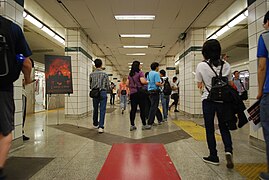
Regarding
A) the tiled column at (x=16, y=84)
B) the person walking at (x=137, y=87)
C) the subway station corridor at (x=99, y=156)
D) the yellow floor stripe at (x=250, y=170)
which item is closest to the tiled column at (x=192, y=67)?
the subway station corridor at (x=99, y=156)

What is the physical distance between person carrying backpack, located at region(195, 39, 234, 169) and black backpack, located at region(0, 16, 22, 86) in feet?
6.23

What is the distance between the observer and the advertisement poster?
4.71 m

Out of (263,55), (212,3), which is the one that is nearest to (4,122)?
(263,55)

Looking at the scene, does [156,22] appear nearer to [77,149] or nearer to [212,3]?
[212,3]

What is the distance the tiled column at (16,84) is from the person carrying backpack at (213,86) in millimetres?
2805

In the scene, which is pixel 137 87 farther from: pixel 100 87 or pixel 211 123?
pixel 211 123

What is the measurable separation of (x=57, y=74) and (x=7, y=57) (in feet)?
11.9

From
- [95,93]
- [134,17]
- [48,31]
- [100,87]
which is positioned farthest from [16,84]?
[48,31]

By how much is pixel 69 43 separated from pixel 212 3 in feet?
15.5

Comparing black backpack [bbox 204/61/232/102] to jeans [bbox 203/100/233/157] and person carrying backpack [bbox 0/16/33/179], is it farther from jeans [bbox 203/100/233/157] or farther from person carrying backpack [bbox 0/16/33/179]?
person carrying backpack [bbox 0/16/33/179]

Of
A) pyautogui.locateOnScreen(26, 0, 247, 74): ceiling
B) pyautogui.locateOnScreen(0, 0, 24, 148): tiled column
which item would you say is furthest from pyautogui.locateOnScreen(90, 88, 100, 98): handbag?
pyautogui.locateOnScreen(26, 0, 247, 74): ceiling

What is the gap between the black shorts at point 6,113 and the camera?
1339mm

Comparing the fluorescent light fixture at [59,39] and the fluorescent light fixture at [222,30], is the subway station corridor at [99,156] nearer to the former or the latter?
the fluorescent light fixture at [222,30]

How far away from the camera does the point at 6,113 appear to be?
4.46 ft
